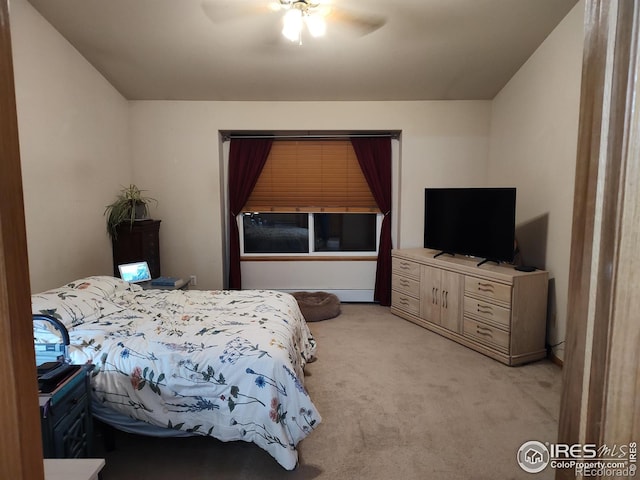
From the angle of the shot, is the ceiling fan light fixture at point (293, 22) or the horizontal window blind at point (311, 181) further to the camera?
the horizontal window blind at point (311, 181)

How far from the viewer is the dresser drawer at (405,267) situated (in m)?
4.17

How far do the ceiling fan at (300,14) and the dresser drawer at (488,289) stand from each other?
8.04 feet

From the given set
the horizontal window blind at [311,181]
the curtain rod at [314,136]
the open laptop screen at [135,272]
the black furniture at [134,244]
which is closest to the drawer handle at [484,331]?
the horizontal window blind at [311,181]

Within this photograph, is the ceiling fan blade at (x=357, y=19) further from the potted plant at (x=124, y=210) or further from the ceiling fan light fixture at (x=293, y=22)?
the potted plant at (x=124, y=210)

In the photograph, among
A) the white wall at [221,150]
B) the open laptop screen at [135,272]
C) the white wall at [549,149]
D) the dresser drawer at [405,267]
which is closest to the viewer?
the white wall at [549,149]

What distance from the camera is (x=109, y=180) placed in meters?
4.11

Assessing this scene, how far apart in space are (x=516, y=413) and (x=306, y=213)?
3366 millimetres

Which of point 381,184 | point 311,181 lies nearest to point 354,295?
point 381,184

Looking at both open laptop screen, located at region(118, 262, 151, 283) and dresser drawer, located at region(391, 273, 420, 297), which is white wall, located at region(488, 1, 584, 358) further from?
open laptop screen, located at region(118, 262, 151, 283)

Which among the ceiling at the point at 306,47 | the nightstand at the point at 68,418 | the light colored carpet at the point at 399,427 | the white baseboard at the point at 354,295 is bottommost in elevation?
the light colored carpet at the point at 399,427

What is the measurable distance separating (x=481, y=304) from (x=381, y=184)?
2.05 meters

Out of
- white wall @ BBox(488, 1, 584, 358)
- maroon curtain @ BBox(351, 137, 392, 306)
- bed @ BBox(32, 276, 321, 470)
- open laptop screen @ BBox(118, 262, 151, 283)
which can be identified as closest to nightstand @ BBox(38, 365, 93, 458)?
bed @ BBox(32, 276, 321, 470)

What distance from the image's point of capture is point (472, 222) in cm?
371

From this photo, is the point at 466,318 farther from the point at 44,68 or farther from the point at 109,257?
the point at 44,68
